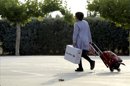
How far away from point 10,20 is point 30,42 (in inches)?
99.4

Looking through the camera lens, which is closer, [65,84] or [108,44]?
[65,84]

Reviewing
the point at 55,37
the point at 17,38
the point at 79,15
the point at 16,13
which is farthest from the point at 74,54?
the point at 55,37

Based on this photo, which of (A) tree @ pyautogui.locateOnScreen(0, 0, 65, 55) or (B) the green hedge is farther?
(B) the green hedge

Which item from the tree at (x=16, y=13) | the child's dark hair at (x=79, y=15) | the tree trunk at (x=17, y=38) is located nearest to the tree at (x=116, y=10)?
the tree at (x=16, y=13)

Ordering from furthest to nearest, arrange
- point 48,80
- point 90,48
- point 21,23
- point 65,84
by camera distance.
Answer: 1. point 21,23
2. point 90,48
3. point 48,80
4. point 65,84

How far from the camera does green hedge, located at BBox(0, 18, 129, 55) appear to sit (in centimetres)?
3738

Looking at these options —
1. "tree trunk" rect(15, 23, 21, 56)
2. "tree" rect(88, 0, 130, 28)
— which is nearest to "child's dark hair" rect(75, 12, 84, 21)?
"tree" rect(88, 0, 130, 28)

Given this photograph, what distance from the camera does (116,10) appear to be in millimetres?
34219

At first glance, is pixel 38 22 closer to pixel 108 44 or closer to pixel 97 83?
pixel 108 44

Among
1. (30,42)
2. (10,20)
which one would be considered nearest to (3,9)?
(10,20)

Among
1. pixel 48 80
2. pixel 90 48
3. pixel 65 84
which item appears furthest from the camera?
pixel 90 48

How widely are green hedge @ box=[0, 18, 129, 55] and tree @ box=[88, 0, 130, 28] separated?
2.96m

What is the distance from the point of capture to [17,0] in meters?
36.9

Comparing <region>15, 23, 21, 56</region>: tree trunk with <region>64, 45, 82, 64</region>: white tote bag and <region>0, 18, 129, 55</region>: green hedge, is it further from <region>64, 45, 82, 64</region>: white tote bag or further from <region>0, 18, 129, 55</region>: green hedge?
<region>64, 45, 82, 64</region>: white tote bag
